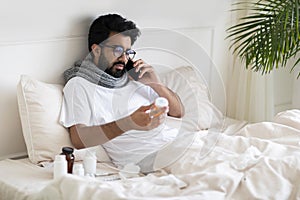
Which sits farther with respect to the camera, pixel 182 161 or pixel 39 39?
pixel 39 39

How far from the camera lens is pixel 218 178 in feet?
7.59

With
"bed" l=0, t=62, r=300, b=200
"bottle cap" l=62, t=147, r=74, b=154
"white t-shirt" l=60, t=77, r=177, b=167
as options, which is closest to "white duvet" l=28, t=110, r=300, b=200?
"bed" l=0, t=62, r=300, b=200

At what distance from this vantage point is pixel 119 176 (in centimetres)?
263

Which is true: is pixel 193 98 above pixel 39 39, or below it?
below

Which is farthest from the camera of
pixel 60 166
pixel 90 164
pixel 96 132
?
pixel 96 132

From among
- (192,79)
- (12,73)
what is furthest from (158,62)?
(12,73)

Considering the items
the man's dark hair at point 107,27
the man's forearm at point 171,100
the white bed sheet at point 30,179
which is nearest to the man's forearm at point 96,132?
the white bed sheet at point 30,179

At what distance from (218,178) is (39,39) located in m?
1.10

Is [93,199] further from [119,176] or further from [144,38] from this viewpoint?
[144,38]

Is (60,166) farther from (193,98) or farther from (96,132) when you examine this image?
(193,98)

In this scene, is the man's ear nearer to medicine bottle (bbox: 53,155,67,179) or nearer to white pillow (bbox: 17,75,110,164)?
white pillow (bbox: 17,75,110,164)

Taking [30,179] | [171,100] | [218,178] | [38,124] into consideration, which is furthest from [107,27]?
[218,178]

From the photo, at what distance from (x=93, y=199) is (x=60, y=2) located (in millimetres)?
1131

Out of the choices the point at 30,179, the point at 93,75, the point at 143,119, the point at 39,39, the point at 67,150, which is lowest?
the point at 30,179
